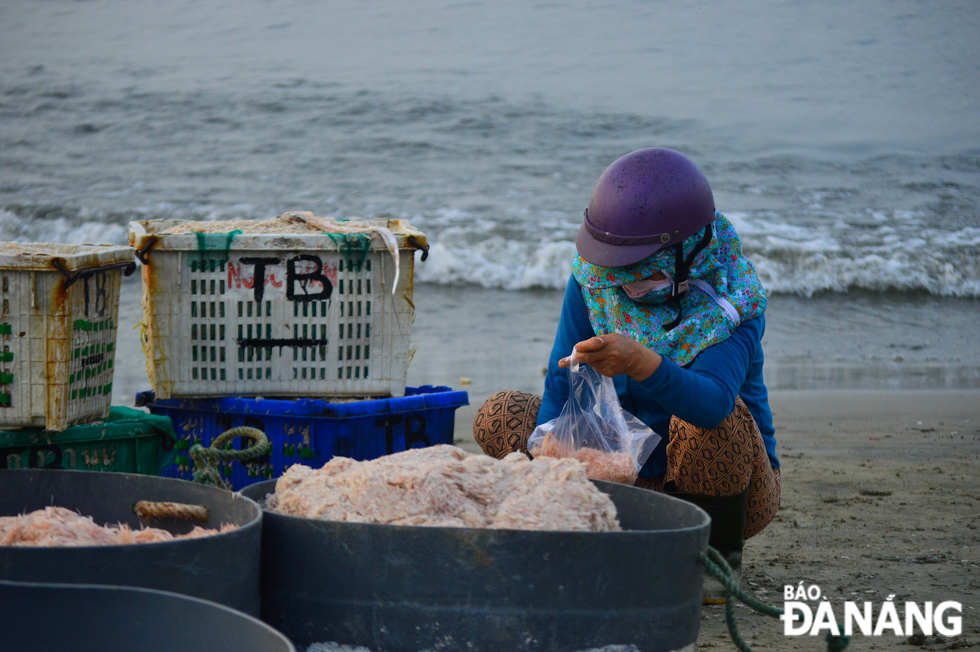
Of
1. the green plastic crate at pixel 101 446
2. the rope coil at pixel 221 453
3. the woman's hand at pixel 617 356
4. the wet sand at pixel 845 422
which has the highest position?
the woman's hand at pixel 617 356

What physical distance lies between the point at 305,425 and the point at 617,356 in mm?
Result: 1096

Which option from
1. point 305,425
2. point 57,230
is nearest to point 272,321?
point 305,425

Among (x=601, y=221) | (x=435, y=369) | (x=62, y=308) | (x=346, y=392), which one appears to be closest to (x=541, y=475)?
(x=601, y=221)

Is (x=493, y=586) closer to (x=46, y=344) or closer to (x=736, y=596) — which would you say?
(x=736, y=596)

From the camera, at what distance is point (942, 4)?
55.6ft

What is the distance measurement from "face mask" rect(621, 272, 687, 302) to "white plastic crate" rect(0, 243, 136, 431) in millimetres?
1480

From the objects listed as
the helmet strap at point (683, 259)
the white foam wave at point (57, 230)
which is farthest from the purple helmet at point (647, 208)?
the white foam wave at point (57, 230)

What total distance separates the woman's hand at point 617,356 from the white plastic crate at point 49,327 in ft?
4.61

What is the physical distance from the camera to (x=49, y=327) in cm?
238

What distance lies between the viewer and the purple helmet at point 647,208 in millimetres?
2242

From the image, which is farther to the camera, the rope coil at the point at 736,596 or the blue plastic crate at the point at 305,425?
the blue plastic crate at the point at 305,425

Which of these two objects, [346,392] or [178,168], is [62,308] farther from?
[178,168]

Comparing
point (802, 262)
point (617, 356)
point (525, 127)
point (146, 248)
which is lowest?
point (802, 262)

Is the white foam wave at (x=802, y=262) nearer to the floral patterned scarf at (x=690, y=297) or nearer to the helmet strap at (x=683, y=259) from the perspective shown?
the floral patterned scarf at (x=690, y=297)
